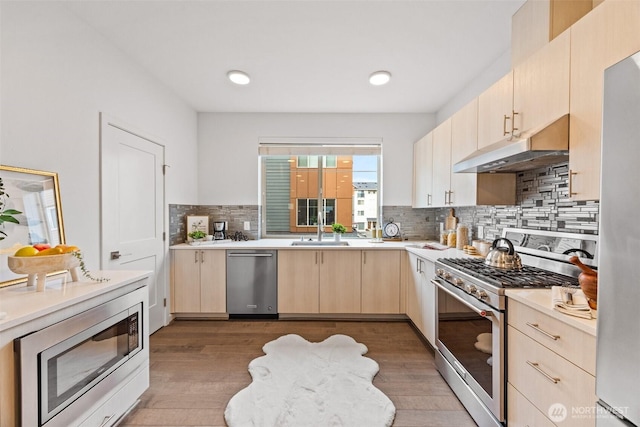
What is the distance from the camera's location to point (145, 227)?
Answer: 2775mm

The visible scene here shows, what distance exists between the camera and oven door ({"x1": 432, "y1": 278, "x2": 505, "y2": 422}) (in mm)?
1493

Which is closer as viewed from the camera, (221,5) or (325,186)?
(221,5)

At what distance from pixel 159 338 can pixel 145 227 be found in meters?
1.15

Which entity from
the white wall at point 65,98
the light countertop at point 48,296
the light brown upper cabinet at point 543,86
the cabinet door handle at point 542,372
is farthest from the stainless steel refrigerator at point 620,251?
the white wall at point 65,98

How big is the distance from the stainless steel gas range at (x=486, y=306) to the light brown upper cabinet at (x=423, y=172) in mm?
1197

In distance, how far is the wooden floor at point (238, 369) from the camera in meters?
1.80

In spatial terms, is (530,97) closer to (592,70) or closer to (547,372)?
(592,70)

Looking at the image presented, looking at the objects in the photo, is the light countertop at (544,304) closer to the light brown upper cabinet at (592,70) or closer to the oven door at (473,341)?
the oven door at (473,341)

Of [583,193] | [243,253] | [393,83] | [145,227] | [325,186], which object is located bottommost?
[243,253]

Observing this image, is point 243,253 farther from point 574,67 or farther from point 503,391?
point 574,67

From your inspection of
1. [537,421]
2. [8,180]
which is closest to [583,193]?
[537,421]

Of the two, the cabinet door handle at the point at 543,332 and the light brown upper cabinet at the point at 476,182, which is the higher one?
the light brown upper cabinet at the point at 476,182

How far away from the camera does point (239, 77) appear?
9.32 feet

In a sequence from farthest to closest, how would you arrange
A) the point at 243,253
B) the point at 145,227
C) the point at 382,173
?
the point at 382,173 < the point at 243,253 < the point at 145,227
